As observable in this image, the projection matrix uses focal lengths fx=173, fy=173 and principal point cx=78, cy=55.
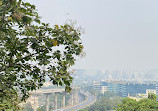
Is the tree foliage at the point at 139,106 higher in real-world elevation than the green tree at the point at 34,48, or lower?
lower

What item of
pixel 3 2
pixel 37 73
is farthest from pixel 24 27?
pixel 37 73

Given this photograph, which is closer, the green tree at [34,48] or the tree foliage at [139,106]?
the green tree at [34,48]

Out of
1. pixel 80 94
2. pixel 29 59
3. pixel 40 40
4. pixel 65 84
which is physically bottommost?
pixel 80 94

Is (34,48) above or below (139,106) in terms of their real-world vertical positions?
above

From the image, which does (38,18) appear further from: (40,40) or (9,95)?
(9,95)

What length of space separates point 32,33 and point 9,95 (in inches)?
29.5

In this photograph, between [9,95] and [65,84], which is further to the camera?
[9,95]

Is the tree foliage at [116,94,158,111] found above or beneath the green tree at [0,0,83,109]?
beneath

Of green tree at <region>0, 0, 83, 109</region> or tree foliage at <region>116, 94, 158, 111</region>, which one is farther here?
tree foliage at <region>116, 94, 158, 111</region>

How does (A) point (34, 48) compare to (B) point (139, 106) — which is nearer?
(A) point (34, 48)

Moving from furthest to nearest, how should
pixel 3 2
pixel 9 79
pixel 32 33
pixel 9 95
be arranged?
pixel 9 95, pixel 9 79, pixel 32 33, pixel 3 2

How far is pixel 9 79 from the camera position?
4.96 feet

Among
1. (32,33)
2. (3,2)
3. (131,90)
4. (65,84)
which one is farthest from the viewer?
(131,90)

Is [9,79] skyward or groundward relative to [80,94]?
skyward
